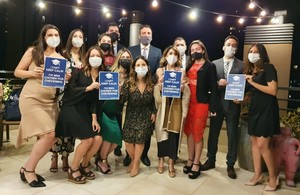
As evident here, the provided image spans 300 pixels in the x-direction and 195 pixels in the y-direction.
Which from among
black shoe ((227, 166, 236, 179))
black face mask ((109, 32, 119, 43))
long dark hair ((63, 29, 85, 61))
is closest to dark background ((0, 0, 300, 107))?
black face mask ((109, 32, 119, 43))

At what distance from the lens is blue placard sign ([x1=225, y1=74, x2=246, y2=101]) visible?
3.12m

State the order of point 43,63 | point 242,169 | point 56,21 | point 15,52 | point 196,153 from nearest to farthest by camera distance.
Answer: point 43,63 < point 196,153 < point 242,169 < point 15,52 < point 56,21

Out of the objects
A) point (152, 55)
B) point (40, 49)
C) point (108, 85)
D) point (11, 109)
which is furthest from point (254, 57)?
point (11, 109)

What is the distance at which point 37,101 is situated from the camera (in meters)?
2.87

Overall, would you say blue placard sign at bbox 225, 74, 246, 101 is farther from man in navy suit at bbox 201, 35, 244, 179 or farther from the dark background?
the dark background

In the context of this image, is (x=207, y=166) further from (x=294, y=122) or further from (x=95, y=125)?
(x=95, y=125)

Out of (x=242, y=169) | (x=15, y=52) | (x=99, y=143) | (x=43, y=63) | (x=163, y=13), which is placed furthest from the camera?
(x=163, y=13)

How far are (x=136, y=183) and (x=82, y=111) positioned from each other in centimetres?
98

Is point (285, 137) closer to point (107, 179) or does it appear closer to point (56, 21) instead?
point (107, 179)

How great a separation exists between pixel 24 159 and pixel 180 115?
6.92ft

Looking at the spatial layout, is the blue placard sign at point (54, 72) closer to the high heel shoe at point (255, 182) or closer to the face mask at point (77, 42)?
the face mask at point (77, 42)

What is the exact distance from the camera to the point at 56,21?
30.3ft

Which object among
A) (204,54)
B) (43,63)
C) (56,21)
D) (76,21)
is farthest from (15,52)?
(204,54)

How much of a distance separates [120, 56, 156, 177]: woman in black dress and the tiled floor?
237 millimetres
